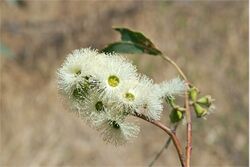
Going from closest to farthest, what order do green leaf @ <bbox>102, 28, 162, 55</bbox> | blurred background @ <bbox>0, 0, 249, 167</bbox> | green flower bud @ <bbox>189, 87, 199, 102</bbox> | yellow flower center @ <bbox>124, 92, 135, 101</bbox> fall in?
yellow flower center @ <bbox>124, 92, 135, 101</bbox> < green flower bud @ <bbox>189, 87, 199, 102</bbox> < green leaf @ <bbox>102, 28, 162, 55</bbox> < blurred background @ <bbox>0, 0, 249, 167</bbox>

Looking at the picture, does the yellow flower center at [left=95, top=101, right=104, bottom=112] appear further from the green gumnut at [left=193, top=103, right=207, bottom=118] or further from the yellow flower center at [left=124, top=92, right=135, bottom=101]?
the green gumnut at [left=193, top=103, right=207, bottom=118]

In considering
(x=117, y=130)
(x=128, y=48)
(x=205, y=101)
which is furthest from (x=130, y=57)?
(x=117, y=130)

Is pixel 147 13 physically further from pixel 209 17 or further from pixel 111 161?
pixel 111 161

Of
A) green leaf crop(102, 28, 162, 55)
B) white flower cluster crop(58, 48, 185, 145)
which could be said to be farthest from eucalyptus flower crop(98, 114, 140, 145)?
green leaf crop(102, 28, 162, 55)

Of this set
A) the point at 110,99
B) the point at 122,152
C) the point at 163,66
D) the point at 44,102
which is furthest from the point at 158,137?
the point at 110,99

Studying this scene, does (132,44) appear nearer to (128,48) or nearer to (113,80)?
(128,48)

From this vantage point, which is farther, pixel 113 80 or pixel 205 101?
pixel 205 101

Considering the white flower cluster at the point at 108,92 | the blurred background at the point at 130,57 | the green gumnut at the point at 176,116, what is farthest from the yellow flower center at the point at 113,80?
the blurred background at the point at 130,57
